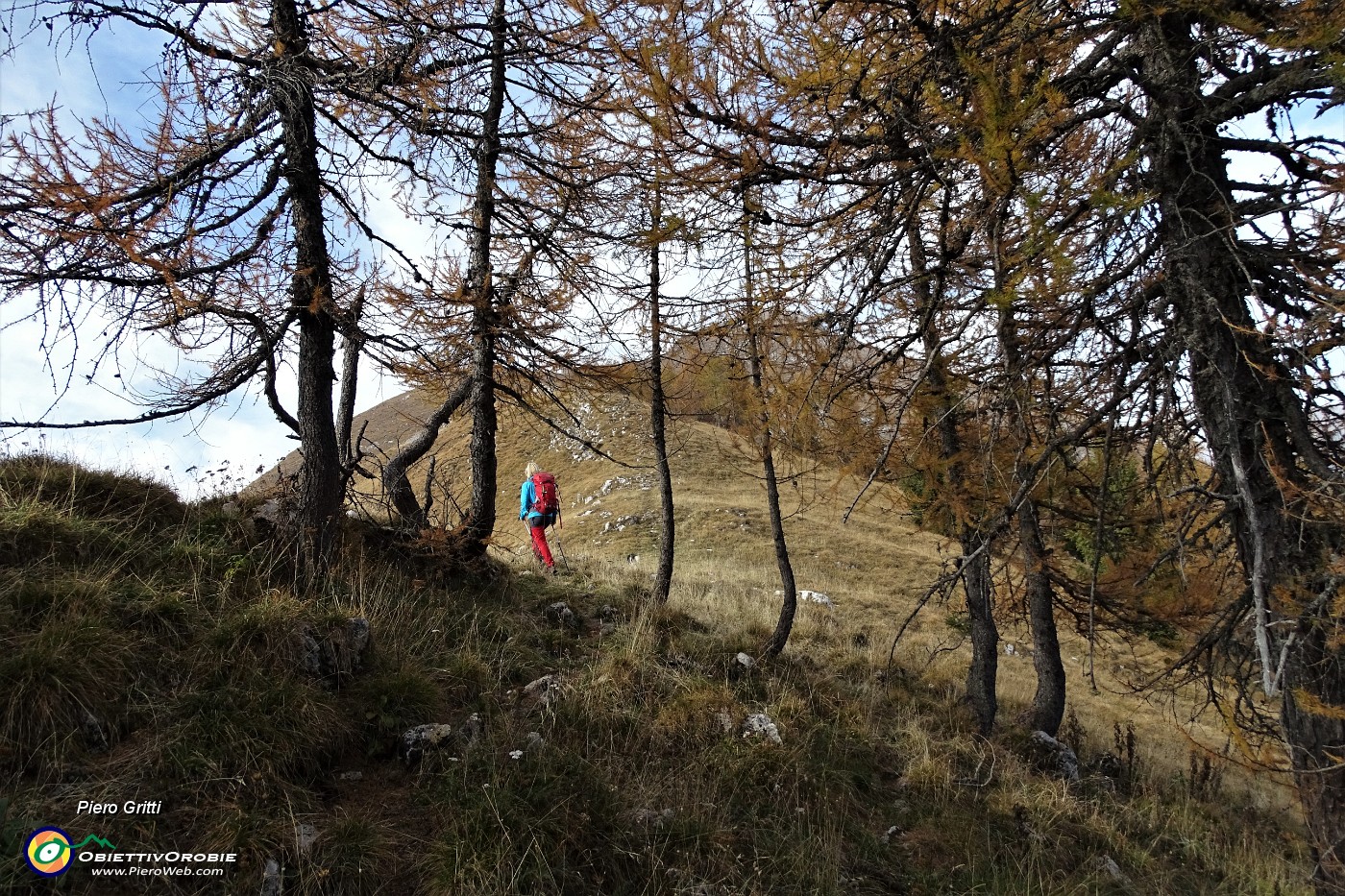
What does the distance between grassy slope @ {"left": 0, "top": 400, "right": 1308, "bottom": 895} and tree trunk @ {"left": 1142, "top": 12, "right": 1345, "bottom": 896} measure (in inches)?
61.7

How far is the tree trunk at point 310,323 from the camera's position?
510cm

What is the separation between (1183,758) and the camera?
1060cm

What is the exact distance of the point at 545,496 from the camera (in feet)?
36.4

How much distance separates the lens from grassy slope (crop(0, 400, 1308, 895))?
113 inches

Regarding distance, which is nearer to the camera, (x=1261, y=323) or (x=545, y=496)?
(x=1261, y=323)

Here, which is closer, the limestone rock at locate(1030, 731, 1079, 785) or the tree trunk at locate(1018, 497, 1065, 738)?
the limestone rock at locate(1030, 731, 1079, 785)

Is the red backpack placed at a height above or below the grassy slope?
above

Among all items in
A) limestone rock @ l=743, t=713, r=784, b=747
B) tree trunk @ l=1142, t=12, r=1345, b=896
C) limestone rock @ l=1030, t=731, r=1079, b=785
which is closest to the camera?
tree trunk @ l=1142, t=12, r=1345, b=896

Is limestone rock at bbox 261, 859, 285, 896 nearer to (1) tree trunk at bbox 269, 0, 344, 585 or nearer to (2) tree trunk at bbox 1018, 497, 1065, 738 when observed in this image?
(1) tree trunk at bbox 269, 0, 344, 585

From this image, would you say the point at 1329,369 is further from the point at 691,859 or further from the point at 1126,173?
the point at 691,859

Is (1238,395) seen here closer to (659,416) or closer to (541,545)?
(659,416)

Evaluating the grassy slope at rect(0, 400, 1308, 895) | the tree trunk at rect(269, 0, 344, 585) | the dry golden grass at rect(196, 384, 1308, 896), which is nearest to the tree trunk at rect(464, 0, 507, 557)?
the dry golden grass at rect(196, 384, 1308, 896)

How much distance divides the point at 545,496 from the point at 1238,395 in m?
9.43

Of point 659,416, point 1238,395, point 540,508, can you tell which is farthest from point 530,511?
point 1238,395
